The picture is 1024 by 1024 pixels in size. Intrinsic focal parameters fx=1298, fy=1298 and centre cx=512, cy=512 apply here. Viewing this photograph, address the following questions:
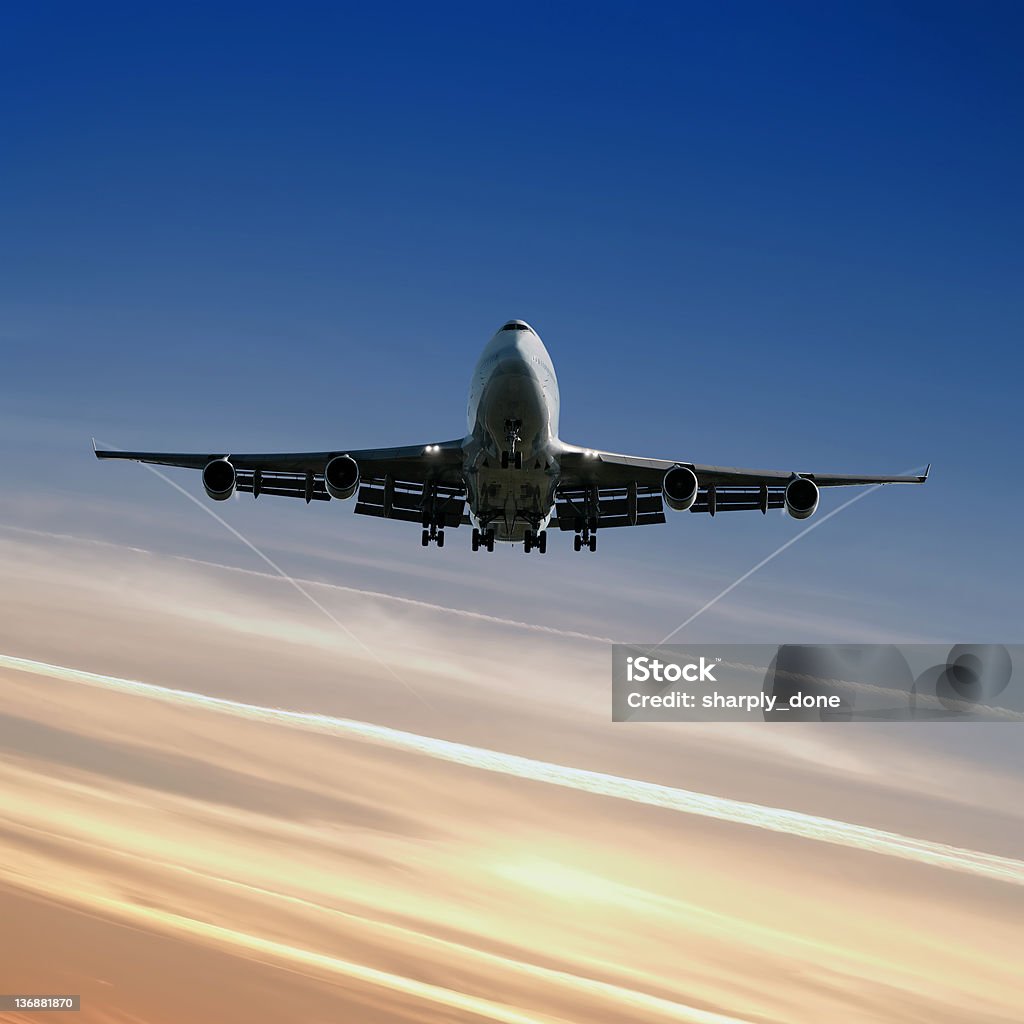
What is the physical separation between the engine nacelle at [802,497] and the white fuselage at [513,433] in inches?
291

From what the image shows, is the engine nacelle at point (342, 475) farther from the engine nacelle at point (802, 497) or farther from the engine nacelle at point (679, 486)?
the engine nacelle at point (802, 497)

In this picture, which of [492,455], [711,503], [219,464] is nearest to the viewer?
[492,455]

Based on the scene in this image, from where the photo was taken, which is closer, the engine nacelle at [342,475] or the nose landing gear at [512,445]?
the nose landing gear at [512,445]

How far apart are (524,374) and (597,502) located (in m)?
10.3

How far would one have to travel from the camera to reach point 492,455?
37.8 metres

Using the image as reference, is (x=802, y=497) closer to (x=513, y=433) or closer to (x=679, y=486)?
(x=679, y=486)

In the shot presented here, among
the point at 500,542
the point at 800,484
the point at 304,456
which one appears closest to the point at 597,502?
the point at 500,542

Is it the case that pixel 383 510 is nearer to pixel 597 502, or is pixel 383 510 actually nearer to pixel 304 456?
pixel 304 456

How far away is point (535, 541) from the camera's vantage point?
43.7m

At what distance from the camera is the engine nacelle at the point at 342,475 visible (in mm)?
39875

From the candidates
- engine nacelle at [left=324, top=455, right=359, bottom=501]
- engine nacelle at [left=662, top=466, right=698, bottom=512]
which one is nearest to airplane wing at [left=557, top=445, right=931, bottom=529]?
engine nacelle at [left=662, top=466, right=698, bottom=512]

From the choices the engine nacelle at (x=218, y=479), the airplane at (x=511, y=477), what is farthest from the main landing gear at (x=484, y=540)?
the engine nacelle at (x=218, y=479)

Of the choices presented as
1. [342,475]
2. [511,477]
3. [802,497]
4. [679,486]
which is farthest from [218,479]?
[802,497]

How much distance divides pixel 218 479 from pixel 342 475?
156 inches
